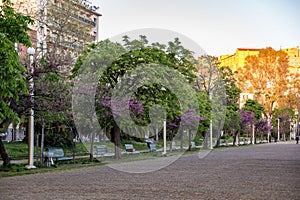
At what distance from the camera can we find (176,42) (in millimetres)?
40469

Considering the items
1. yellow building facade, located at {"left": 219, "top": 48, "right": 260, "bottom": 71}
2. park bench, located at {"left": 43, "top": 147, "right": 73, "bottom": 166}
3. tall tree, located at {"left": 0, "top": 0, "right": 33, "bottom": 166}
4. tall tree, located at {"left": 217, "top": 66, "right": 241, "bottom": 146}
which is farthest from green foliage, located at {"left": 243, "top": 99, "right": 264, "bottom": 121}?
yellow building facade, located at {"left": 219, "top": 48, "right": 260, "bottom": 71}

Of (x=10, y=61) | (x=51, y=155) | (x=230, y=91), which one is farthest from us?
(x=230, y=91)

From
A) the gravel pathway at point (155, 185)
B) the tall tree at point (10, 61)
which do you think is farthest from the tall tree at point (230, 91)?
the tall tree at point (10, 61)

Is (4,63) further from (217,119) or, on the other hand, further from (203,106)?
(217,119)

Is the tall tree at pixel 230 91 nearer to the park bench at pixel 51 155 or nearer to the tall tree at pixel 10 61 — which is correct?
the park bench at pixel 51 155

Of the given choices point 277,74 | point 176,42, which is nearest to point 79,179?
point 176,42

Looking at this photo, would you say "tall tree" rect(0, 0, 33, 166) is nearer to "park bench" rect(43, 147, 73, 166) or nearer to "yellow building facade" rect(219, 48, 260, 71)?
Result: "park bench" rect(43, 147, 73, 166)

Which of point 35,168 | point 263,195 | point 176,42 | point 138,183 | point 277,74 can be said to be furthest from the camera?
point 277,74

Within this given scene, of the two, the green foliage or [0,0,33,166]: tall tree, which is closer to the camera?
[0,0,33,166]: tall tree

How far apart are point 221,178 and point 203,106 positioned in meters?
26.1

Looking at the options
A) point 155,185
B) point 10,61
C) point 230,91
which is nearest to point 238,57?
point 230,91

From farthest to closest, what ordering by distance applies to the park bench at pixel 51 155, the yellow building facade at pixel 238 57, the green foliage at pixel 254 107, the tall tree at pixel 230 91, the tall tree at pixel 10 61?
the yellow building facade at pixel 238 57 → the green foliage at pixel 254 107 → the tall tree at pixel 230 91 → the park bench at pixel 51 155 → the tall tree at pixel 10 61

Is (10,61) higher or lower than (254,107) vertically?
lower

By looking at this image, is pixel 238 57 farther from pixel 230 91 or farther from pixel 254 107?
pixel 230 91
